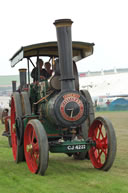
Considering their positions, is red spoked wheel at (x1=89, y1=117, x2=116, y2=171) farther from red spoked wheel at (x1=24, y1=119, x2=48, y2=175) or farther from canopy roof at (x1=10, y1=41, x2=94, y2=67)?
canopy roof at (x1=10, y1=41, x2=94, y2=67)

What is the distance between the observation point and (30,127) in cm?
542

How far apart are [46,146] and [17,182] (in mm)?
655

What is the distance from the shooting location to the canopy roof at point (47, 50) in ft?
20.1

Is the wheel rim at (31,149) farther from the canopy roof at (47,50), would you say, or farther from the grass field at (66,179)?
the canopy roof at (47,50)

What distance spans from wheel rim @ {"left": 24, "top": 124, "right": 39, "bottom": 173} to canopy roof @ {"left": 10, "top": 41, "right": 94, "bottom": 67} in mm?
1362

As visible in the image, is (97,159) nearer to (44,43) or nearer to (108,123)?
(108,123)

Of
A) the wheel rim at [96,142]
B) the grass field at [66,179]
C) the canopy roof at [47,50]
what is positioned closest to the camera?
the grass field at [66,179]

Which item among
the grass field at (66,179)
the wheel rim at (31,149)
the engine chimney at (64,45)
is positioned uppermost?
the engine chimney at (64,45)

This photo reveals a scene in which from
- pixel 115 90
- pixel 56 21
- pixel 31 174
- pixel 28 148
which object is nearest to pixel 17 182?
pixel 31 174

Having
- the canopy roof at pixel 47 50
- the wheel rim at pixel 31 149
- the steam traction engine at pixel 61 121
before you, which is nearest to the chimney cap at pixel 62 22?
the steam traction engine at pixel 61 121

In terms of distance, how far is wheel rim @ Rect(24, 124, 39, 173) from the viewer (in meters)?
5.17

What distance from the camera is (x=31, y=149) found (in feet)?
17.2

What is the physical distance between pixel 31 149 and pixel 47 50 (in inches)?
90.0

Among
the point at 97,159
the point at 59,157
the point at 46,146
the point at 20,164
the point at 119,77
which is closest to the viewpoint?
the point at 46,146
